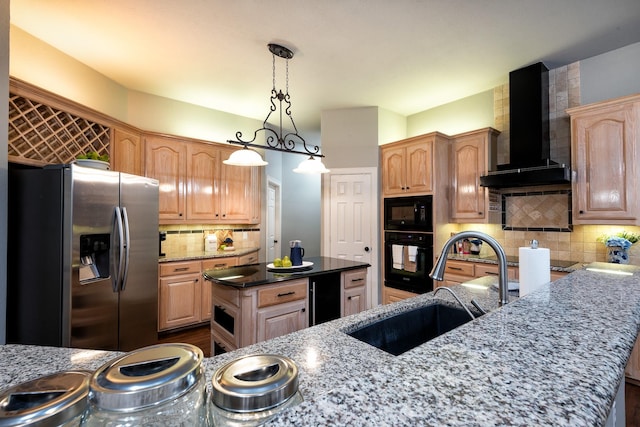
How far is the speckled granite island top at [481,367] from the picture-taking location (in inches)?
13.9

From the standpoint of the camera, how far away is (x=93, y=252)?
2109 mm

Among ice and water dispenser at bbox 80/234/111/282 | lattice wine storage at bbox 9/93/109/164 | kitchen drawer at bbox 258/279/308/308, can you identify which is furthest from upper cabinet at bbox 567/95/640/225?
lattice wine storage at bbox 9/93/109/164

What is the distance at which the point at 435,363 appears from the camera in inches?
19.2

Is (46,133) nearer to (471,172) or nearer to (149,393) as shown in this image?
(149,393)

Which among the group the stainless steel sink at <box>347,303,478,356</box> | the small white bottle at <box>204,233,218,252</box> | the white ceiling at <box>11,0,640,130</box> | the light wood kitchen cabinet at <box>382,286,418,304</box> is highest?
the white ceiling at <box>11,0,640,130</box>

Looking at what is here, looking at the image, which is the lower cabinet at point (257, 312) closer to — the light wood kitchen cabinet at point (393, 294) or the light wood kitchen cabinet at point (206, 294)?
the light wood kitchen cabinet at point (206, 294)

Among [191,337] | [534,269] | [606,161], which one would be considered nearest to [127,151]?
[191,337]

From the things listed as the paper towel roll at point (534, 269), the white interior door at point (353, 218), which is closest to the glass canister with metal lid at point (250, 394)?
the paper towel roll at point (534, 269)

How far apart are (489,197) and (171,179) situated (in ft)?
12.5

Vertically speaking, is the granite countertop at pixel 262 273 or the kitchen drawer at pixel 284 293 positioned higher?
the granite countertop at pixel 262 273

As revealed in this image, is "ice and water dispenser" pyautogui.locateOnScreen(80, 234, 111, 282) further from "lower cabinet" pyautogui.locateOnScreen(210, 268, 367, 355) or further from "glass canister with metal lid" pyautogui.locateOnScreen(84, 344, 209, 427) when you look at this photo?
"glass canister with metal lid" pyautogui.locateOnScreen(84, 344, 209, 427)

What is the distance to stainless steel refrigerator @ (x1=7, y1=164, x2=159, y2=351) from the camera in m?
1.89

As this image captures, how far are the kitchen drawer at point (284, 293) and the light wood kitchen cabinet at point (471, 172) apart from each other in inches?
88.6

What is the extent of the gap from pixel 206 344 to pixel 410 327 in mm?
2651
